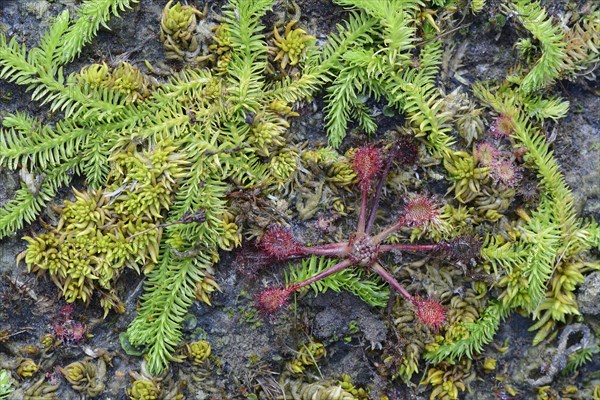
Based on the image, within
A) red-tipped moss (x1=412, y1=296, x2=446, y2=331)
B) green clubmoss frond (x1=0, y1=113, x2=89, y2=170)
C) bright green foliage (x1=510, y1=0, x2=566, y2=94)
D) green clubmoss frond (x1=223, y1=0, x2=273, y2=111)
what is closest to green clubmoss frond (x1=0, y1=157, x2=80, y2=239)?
green clubmoss frond (x1=0, y1=113, x2=89, y2=170)

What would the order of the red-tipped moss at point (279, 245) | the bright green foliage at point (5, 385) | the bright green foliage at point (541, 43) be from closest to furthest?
the bright green foliage at point (5, 385) → the red-tipped moss at point (279, 245) → the bright green foliage at point (541, 43)

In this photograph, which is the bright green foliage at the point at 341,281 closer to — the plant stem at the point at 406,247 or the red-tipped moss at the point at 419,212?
the plant stem at the point at 406,247

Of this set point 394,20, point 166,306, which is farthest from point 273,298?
point 394,20

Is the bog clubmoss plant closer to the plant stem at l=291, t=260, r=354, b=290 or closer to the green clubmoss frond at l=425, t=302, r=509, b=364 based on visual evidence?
the plant stem at l=291, t=260, r=354, b=290

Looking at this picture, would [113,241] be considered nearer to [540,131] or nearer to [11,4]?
[11,4]

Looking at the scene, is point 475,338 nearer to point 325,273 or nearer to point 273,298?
point 325,273

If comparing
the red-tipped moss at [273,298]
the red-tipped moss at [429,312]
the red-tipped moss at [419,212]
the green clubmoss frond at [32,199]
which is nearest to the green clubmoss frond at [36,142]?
the green clubmoss frond at [32,199]
